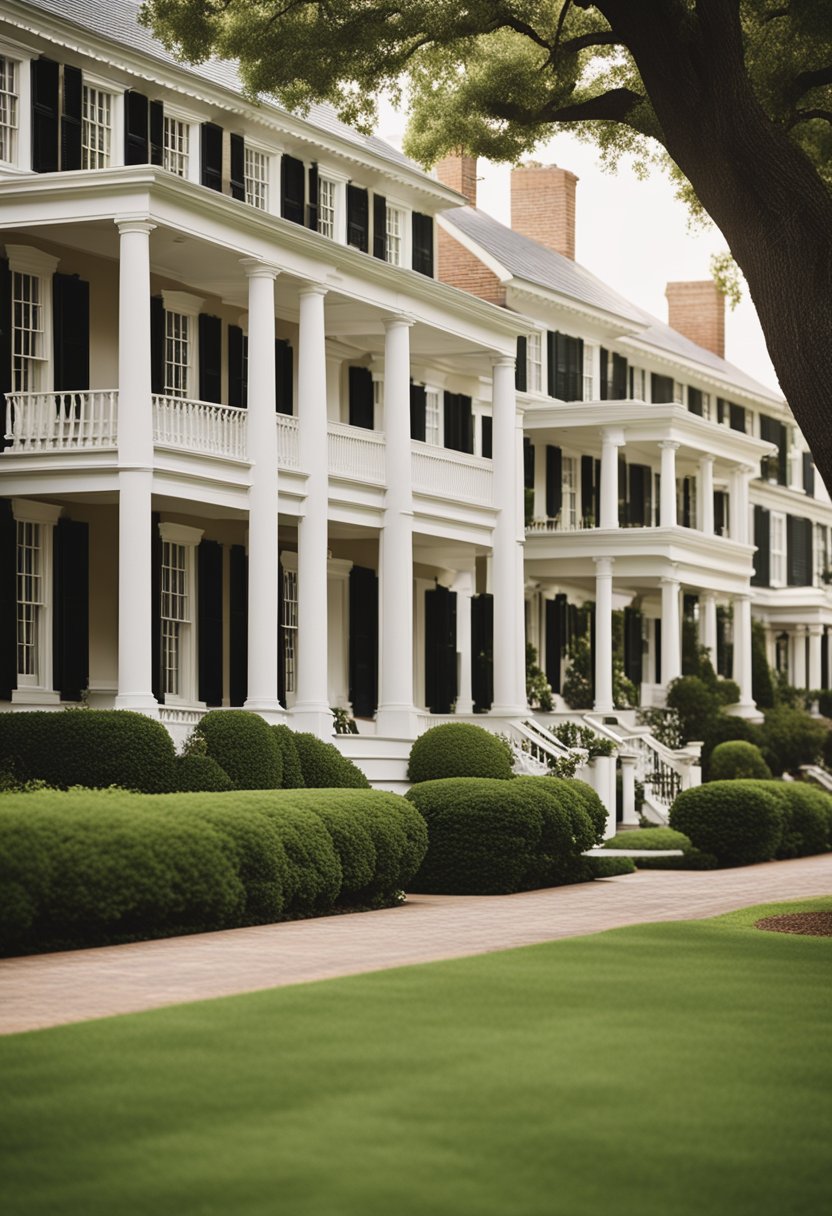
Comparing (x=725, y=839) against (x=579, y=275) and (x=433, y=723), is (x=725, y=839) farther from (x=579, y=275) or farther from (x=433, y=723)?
(x=579, y=275)

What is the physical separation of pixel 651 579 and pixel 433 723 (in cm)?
1113

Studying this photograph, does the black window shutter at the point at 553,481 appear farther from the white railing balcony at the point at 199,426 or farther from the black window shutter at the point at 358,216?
the white railing balcony at the point at 199,426

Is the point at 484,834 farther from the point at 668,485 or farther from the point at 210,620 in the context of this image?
the point at 668,485

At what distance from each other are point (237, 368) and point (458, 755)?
711cm

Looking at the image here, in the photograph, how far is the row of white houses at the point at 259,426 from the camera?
24953mm

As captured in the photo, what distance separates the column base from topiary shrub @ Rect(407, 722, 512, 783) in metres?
1.62

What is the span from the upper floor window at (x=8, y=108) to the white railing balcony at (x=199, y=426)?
3.78 meters

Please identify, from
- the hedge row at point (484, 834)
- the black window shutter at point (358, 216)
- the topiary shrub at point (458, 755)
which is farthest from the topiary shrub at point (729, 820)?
the black window shutter at point (358, 216)

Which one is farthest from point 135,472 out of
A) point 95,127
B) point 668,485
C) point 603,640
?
point 668,485

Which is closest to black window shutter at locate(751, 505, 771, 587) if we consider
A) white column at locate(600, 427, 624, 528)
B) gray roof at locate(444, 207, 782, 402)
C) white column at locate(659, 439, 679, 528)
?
gray roof at locate(444, 207, 782, 402)

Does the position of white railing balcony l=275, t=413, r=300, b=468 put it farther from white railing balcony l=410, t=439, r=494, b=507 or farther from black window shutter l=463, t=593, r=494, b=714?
black window shutter l=463, t=593, r=494, b=714

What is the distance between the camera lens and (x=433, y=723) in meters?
32.2

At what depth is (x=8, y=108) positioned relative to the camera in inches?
1005

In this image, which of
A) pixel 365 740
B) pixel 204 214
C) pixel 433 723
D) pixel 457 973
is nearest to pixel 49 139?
pixel 204 214
